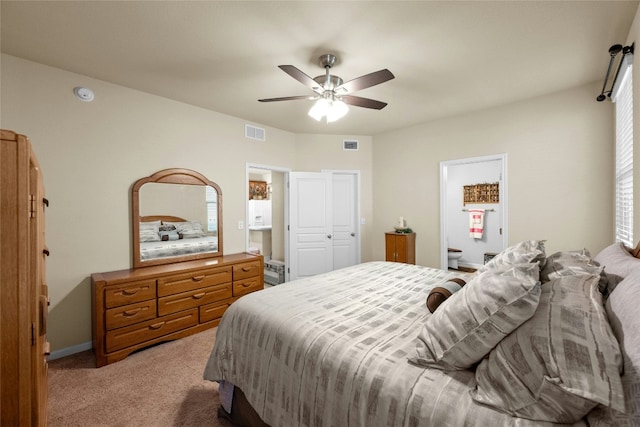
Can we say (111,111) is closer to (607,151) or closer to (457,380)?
(457,380)

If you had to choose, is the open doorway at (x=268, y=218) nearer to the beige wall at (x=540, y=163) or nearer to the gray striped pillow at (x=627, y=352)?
the beige wall at (x=540, y=163)

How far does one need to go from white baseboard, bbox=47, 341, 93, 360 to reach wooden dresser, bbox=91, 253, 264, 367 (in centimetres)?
25

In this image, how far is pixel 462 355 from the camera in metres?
1.05

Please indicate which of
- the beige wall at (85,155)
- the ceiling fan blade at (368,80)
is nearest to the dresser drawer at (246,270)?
the beige wall at (85,155)

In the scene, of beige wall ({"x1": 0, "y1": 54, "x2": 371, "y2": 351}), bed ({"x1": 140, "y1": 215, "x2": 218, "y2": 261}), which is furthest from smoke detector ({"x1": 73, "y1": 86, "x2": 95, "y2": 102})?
bed ({"x1": 140, "y1": 215, "x2": 218, "y2": 261})

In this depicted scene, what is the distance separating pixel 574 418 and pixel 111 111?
4015 millimetres

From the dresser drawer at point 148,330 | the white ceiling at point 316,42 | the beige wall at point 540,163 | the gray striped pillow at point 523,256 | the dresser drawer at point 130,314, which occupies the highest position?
the white ceiling at point 316,42

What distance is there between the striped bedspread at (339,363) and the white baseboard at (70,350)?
1906 mm

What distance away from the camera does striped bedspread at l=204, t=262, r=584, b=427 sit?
0.98 m

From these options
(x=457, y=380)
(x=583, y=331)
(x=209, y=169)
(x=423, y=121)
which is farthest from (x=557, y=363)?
(x=423, y=121)

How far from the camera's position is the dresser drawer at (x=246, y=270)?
3424 mm

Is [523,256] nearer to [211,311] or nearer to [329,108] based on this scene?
[329,108]

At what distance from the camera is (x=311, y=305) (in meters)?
1.73

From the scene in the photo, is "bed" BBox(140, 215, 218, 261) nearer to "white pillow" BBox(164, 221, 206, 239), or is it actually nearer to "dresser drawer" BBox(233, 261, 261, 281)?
"white pillow" BBox(164, 221, 206, 239)
